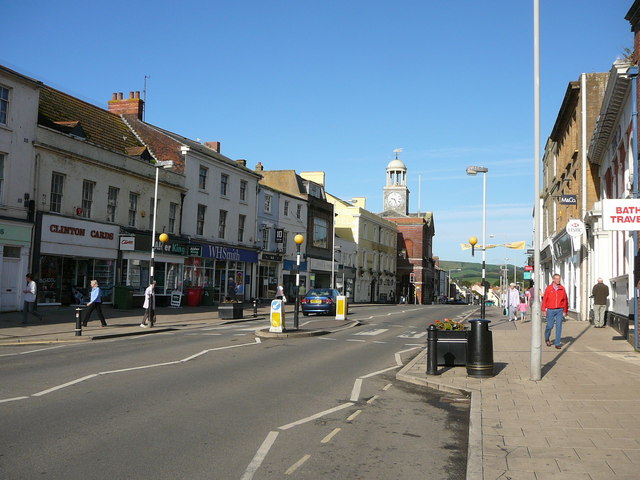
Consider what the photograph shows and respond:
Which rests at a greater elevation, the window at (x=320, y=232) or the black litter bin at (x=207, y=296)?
the window at (x=320, y=232)

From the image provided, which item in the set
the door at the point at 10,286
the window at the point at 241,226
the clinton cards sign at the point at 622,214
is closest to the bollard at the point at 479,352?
the clinton cards sign at the point at 622,214

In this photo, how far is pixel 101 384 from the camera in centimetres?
1017

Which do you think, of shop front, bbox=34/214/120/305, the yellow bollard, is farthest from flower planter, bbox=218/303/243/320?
shop front, bbox=34/214/120/305

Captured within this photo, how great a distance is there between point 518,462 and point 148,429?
4.22 metres

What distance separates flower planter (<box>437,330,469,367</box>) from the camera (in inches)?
519

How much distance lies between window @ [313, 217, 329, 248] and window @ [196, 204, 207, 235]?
56.3 ft

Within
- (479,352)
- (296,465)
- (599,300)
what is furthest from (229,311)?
(296,465)

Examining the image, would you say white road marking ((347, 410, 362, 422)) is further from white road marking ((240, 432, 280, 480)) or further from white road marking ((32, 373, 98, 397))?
white road marking ((32, 373, 98, 397))

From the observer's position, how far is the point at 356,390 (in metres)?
10.7

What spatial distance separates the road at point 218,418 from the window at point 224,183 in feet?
88.7

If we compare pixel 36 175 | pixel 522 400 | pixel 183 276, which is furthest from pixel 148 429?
pixel 183 276

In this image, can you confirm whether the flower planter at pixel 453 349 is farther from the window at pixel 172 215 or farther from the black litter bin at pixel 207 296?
the black litter bin at pixel 207 296

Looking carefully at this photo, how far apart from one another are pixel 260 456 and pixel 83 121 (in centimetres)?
2882

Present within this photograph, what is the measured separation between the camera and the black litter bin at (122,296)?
2969cm
